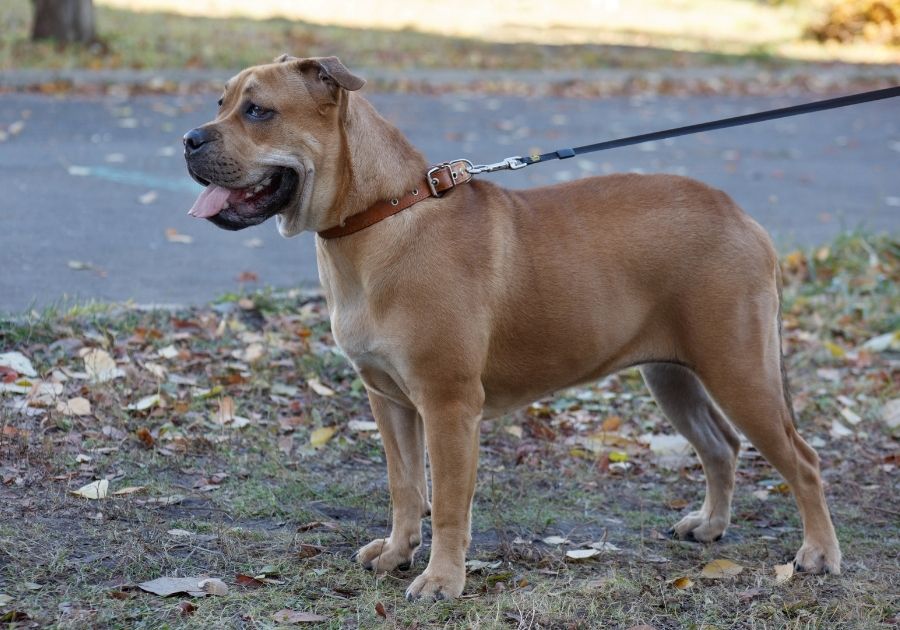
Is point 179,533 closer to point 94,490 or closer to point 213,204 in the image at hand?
point 94,490

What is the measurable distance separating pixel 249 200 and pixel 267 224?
5.72m

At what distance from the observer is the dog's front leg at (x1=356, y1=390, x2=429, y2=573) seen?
446 cm

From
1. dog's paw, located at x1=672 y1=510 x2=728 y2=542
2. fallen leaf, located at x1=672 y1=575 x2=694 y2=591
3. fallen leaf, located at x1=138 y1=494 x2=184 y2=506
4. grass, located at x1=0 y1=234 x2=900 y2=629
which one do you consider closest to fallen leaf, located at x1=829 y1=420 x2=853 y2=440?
grass, located at x1=0 y1=234 x2=900 y2=629

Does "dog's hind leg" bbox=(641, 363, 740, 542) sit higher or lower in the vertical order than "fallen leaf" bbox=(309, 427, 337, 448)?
higher

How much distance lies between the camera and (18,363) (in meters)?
5.86

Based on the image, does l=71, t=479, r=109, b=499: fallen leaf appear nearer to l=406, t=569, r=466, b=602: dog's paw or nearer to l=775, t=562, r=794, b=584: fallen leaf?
l=406, t=569, r=466, b=602: dog's paw

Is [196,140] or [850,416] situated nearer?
[196,140]

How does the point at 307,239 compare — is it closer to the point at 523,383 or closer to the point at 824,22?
the point at 523,383

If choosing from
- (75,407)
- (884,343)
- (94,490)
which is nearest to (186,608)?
(94,490)

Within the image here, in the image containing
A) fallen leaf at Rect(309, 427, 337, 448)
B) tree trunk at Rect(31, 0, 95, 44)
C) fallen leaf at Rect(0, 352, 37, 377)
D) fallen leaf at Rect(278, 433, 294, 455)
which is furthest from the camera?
tree trunk at Rect(31, 0, 95, 44)

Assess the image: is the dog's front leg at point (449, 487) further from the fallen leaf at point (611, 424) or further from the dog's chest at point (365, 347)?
the fallen leaf at point (611, 424)

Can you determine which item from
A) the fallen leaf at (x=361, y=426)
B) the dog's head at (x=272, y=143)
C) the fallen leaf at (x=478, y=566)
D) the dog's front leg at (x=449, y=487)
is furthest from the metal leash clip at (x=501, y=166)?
the fallen leaf at (x=361, y=426)

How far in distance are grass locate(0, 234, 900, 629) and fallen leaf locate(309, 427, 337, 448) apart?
27 millimetres

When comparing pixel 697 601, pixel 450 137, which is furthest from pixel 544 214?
pixel 450 137
